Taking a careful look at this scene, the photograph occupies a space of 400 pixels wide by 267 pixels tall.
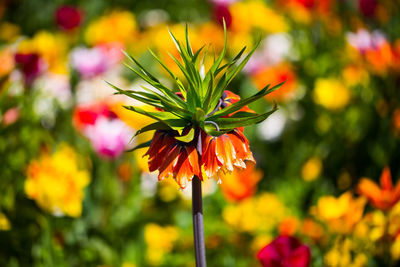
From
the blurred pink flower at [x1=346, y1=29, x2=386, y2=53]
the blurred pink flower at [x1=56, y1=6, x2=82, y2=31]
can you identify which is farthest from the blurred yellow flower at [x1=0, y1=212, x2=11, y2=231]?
the blurred pink flower at [x1=346, y1=29, x2=386, y2=53]

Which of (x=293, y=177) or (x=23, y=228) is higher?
(x=293, y=177)

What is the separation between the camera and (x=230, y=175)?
3.87 feet

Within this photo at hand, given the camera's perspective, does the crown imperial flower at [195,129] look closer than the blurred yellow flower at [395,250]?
Yes

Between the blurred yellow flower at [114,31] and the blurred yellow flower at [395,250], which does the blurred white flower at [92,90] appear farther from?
the blurred yellow flower at [395,250]

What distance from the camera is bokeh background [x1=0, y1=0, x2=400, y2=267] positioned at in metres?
1.00

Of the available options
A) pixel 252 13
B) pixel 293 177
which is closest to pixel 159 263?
pixel 293 177

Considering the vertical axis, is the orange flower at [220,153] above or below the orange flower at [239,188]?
below

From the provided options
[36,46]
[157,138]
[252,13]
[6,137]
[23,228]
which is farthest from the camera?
[252,13]

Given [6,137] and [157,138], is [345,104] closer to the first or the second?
[6,137]

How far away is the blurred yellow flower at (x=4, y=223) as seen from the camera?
1.05m

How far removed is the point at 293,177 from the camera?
1404 mm

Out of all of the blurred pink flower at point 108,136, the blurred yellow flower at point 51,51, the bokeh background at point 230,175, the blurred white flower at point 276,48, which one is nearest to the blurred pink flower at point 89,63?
the bokeh background at point 230,175

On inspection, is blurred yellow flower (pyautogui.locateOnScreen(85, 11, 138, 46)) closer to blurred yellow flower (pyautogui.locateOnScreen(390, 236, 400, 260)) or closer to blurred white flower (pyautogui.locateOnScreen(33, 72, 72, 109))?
blurred white flower (pyautogui.locateOnScreen(33, 72, 72, 109))

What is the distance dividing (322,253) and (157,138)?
0.56 m
